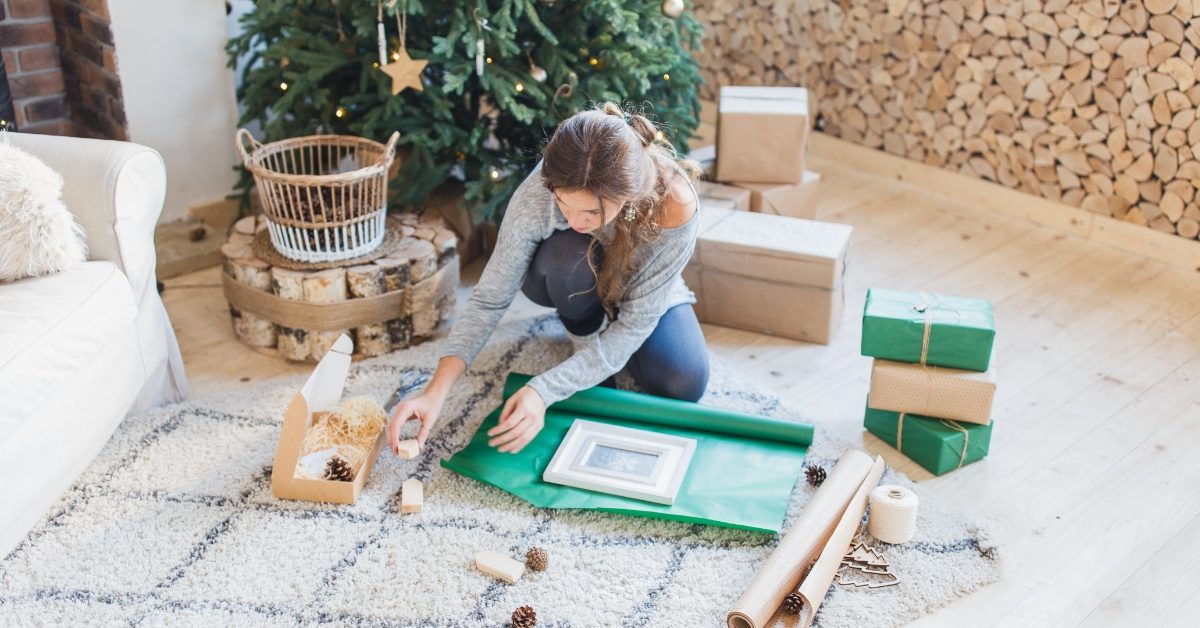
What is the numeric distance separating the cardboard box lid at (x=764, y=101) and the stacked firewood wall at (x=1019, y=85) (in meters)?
0.64

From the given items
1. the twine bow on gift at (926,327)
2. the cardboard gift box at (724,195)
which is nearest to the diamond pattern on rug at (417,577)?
the twine bow on gift at (926,327)

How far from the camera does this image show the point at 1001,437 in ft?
7.66

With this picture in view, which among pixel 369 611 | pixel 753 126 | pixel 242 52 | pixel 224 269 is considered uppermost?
pixel 242 52

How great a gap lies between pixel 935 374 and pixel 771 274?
0.61 m

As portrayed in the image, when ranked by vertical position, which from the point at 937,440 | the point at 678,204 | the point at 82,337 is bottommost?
the point at 937,440

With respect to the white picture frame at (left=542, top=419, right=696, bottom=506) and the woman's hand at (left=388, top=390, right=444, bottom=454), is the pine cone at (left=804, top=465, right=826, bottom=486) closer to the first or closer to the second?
the white picture frame at (left=542, top=419, right=696, bottom=506)

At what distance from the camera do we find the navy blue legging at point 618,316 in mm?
2238

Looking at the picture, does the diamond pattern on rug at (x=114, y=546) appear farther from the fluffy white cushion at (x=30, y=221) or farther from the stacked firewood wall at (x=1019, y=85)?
the stacked firewood wall at (x=1019, y=85)

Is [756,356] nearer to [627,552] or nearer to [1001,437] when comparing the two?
[1001,437]

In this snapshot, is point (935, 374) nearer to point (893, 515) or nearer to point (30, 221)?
point (893, 515)

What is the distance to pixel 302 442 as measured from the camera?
1.99 m

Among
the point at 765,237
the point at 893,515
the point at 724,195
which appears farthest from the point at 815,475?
the point at 724,195

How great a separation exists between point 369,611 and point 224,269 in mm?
1148

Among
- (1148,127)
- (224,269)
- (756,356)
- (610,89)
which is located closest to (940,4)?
(1148,127)
